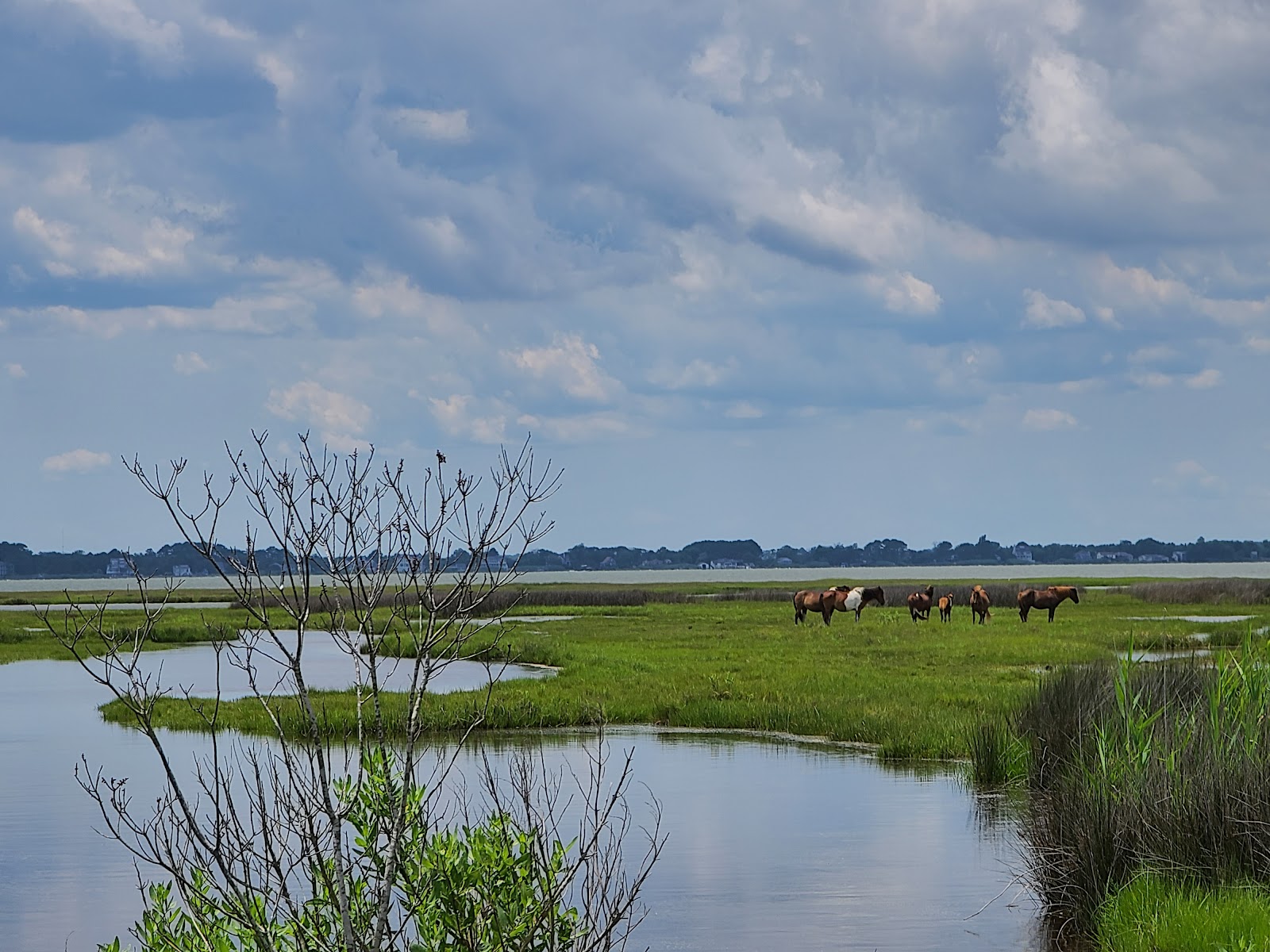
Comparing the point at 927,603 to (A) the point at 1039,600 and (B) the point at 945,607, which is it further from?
(A) the point at 1039,600

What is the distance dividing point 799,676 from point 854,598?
2714 cm

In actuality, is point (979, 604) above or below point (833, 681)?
above

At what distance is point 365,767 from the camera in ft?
24.7

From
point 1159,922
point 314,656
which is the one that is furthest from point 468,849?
point 314,656

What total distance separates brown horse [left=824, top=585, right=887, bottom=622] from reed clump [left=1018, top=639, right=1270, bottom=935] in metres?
38.8

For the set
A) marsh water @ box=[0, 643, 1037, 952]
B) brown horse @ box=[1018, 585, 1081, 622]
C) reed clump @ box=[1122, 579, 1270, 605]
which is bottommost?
marsh water @ box=[0, 643, 1037, 952]

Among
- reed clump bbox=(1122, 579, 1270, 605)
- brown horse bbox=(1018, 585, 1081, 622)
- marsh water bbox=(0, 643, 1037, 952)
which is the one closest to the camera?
marsh water bbox=(0, 643, 1037, 952)

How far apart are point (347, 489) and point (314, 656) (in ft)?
139

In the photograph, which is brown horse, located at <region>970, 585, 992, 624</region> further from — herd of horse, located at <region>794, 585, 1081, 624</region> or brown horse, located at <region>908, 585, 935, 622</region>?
brown horse, located at <region>908, 585, 935, 622</region>

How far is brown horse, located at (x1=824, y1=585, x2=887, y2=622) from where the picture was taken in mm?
52188

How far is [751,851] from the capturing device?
50.2 ft

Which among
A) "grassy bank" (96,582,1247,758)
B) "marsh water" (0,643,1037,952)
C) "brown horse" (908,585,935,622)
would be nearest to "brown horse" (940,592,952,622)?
"brown horse" (908,585,935,622)

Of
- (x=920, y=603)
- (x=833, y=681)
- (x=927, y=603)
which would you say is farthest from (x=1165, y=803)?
(x=927, y=603)

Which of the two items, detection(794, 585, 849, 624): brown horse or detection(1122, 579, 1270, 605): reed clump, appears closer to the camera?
detection(794, 585, 849, 624): brown horse
